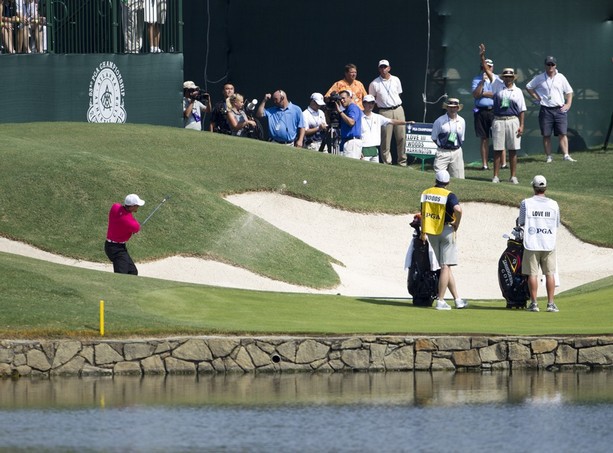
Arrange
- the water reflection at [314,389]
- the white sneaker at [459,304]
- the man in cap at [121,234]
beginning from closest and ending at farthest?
the water reflection at [314,389] < the white sneaker at [459,304] < the man in cap at [121,234]

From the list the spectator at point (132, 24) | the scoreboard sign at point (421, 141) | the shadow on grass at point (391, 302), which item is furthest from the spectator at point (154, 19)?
the shadow on grass at point (391, 302)

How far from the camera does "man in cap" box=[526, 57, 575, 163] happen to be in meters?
34.9

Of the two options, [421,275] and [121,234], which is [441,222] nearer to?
[421,275]

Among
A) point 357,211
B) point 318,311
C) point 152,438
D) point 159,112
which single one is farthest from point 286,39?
point 152,438

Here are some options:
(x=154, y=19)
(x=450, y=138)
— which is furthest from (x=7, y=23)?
(x=450, y=138)

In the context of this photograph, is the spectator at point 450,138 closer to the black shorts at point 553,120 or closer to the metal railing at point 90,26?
the black shorts at point 553,120

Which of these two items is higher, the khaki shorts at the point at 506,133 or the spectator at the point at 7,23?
the spectator at the point at 7,23

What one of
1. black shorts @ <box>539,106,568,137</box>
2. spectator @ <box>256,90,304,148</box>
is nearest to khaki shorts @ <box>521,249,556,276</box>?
spectator @ <box>256,90,304,148</box>

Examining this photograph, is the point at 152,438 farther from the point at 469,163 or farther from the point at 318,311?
the point at 469,163

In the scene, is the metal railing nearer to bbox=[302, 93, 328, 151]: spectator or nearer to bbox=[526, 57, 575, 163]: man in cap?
bbox=[302, 93, 328, 151]: spectator

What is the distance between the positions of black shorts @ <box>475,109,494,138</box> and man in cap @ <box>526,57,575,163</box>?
42.9 inches

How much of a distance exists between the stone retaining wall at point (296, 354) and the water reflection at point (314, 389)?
0.17 meters

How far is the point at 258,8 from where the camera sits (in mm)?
39906

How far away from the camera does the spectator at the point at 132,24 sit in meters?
34.1
